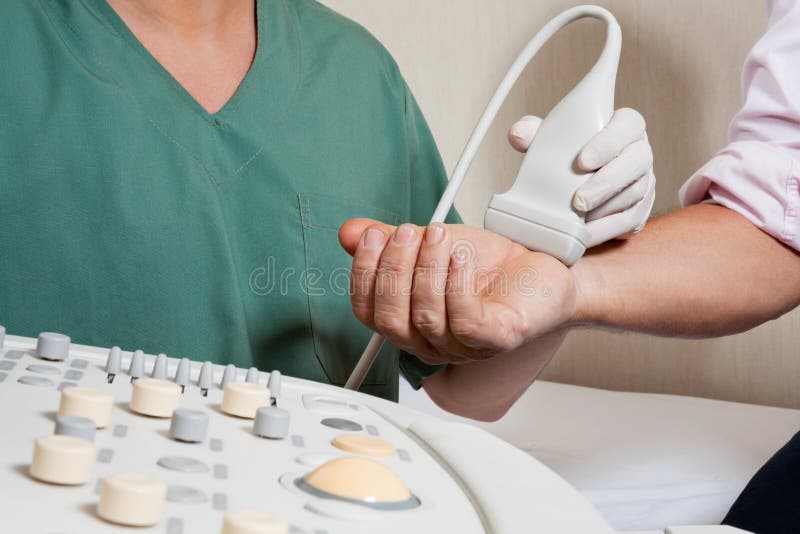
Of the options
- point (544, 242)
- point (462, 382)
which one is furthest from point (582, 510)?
point (462, 382)

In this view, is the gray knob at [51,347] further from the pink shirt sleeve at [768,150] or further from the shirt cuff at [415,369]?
the pink shirt sleeve at [768,150]

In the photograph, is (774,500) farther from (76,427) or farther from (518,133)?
(76,427)

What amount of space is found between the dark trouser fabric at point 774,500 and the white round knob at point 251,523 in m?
0.68

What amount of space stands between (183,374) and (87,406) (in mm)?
112

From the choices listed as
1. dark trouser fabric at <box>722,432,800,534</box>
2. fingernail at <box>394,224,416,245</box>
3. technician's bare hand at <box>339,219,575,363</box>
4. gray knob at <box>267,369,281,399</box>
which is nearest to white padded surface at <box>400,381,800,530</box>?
dark trouser fabric at <box>722,432,800,534</box>

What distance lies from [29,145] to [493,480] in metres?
0.55

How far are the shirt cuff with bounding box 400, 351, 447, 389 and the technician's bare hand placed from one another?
0.22 m

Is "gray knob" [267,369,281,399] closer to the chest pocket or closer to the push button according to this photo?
the push button

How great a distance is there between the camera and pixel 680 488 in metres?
1.03

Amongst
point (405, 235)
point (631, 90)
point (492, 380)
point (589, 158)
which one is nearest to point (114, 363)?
point (405, 235)

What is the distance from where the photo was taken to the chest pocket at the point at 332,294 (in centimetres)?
86

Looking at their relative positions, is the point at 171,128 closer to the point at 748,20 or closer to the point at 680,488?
the point at 680,488

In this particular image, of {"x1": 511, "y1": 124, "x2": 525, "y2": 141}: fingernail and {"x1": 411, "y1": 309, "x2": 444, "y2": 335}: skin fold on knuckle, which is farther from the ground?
{"x1": 511, "y1": 124, "x2": 525, "y2": 141}: fingernail

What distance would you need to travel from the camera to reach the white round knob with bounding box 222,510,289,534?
26cm
